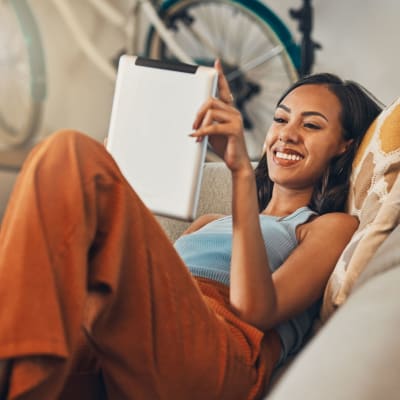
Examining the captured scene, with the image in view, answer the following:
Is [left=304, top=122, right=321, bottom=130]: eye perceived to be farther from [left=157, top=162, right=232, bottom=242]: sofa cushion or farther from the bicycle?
the bicycle

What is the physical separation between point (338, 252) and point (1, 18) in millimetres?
2677

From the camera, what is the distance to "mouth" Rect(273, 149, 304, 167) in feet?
4.79

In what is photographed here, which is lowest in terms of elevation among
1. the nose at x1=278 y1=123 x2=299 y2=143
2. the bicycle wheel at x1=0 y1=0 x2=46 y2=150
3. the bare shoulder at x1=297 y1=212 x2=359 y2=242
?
the bicycle wheel at x1=0 y1=0 x2=46 y2=150

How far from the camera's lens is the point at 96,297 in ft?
2.92

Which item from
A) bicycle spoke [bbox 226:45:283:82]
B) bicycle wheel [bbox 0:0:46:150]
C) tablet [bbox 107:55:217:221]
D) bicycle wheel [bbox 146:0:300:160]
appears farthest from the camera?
bicycle wheel [bbox 0:0:46:150]

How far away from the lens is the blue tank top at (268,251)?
4.07 feet

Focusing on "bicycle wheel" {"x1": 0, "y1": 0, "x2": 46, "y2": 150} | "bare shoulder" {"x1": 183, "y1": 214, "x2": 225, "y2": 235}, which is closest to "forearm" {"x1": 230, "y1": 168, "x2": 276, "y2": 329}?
"bare shoulder" {"x1": 183, "y1": 214, "x2": 225, "y2": 235}

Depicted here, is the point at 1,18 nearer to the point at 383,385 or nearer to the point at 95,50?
the point at 95,50

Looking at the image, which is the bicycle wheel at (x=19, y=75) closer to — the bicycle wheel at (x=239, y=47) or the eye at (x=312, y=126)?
the bicycle wheel at (x=239, y=47)

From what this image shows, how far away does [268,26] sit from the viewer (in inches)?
127

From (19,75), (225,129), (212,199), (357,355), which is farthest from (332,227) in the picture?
(19,75)

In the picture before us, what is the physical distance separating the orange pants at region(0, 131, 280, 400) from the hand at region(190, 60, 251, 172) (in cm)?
20

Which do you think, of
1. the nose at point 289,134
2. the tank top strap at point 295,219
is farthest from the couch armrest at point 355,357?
the nose at point 289,134

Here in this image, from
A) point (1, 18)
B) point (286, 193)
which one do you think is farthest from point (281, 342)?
point (1, 18)
